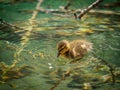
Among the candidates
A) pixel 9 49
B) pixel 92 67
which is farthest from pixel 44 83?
A: pixel 9 49

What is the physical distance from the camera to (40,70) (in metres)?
3.83

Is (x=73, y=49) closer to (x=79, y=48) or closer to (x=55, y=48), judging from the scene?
(x=79, y=48)

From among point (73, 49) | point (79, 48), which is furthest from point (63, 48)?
point (79, 48)

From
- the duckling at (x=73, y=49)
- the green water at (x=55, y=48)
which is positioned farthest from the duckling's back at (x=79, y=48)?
the green water at (x=55, y=48)

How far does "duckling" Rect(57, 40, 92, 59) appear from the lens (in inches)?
177

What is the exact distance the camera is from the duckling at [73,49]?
14.7 ft

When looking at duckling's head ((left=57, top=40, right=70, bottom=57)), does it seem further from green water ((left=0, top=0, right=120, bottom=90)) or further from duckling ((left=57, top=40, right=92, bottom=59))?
green water ((left=0, top=0, right=120, bottom=90))

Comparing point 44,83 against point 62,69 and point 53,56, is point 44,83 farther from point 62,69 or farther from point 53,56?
point 53,56

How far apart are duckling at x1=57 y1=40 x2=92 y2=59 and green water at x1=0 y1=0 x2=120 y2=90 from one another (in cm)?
12

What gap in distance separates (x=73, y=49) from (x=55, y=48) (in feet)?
1.13

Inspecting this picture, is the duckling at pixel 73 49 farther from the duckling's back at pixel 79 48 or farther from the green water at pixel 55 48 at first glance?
the green water at pixel 55 48

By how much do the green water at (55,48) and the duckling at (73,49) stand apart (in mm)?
116

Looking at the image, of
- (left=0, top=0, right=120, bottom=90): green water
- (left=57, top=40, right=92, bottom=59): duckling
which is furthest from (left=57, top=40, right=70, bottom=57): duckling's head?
(left=0, top=0, right=120, bottom=90): green water

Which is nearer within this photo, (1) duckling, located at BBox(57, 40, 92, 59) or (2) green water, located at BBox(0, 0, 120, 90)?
(2) green water, located at BBox(0, 0, 120, 90)
